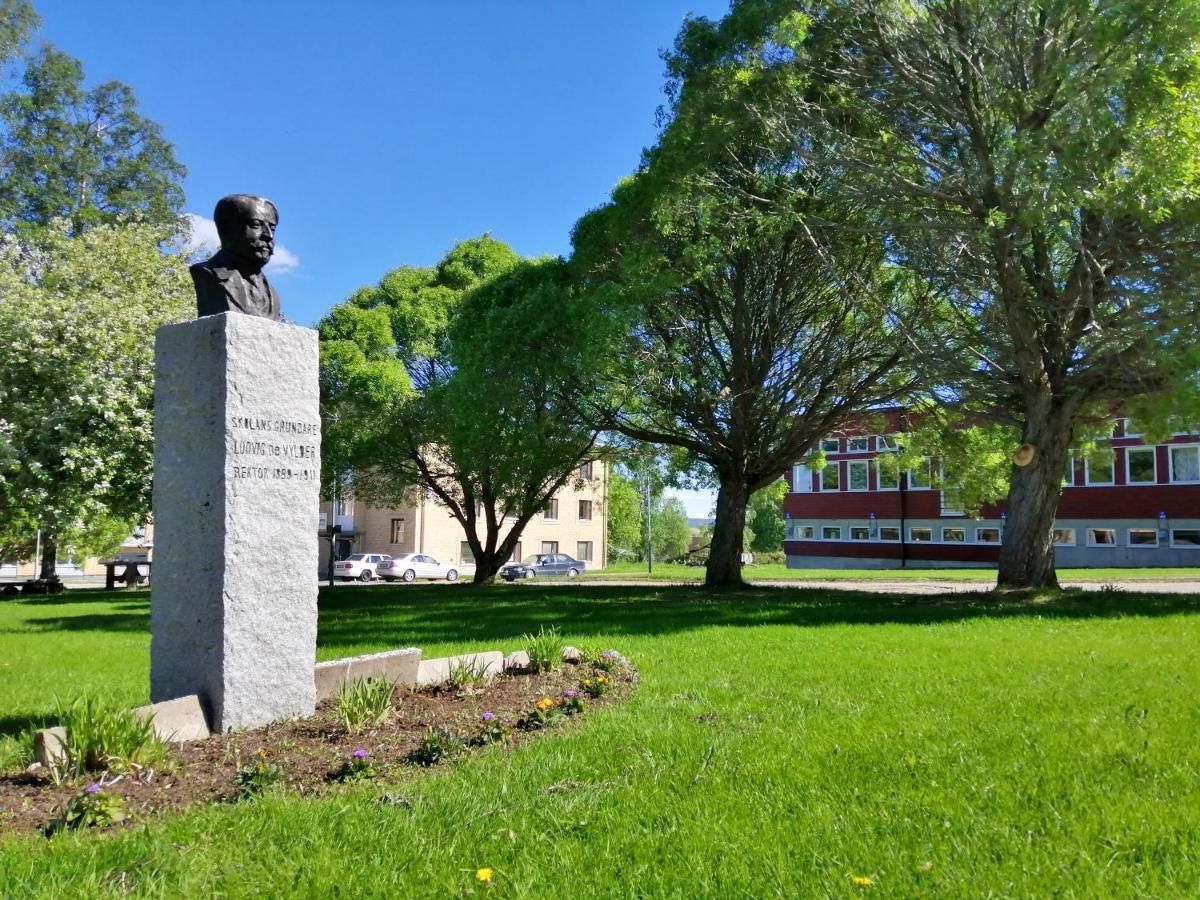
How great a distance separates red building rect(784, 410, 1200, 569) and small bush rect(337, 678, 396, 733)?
90.0 feet

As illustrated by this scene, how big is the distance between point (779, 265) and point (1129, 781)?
15864 mm

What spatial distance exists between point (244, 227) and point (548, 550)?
2001 inches

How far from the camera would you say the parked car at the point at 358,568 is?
41469mm

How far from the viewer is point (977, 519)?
122 ft

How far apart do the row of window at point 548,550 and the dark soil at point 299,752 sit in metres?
43.7

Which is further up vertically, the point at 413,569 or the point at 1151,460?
the point at 1151,460

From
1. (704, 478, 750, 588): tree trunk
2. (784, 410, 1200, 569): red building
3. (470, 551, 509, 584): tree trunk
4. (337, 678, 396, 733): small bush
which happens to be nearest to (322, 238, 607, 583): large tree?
(470, 551, 509, 584): tree trunk

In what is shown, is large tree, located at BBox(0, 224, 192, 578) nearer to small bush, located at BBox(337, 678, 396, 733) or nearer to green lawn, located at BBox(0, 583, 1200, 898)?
green lawn, located at BBox(0, 583, 1200, 898)

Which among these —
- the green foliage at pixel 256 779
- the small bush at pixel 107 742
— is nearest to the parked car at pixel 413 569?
the small bush at pixel 107 742

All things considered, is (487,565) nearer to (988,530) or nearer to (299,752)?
(299,752)

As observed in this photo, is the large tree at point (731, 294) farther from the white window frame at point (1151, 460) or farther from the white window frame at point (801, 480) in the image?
the white window frame at point (801, 480)

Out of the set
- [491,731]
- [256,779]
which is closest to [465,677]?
[491,731]

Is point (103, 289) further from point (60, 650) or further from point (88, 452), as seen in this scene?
point (60, 650)

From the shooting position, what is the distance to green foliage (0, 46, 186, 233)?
2791cm
